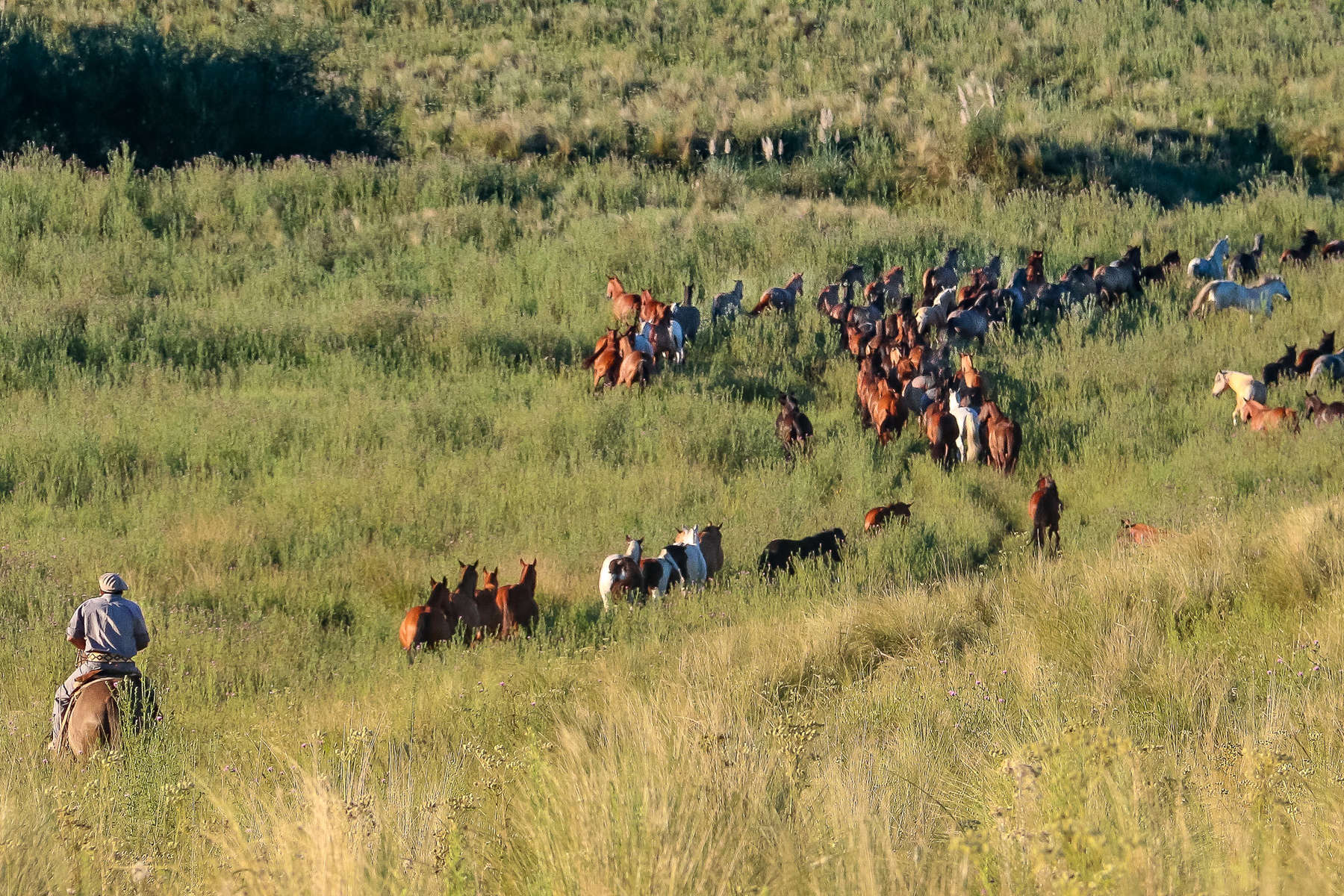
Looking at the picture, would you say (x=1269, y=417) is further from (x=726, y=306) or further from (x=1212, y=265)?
(x=1212, y=265)

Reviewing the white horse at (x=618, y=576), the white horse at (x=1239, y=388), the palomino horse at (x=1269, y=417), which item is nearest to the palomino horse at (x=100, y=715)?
the white horse at (x=618, y=576)

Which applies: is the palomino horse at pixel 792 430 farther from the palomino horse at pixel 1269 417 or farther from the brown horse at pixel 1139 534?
the palomino horse at pixel 1269 417

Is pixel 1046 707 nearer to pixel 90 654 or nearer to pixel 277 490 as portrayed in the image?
pixel 90 654

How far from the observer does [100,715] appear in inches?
227

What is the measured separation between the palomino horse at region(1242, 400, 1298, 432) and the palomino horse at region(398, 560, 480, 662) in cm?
776

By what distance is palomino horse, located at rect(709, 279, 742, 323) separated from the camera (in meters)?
15.6

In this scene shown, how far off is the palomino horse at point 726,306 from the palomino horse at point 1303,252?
856cm

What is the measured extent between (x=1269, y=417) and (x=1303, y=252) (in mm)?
8295

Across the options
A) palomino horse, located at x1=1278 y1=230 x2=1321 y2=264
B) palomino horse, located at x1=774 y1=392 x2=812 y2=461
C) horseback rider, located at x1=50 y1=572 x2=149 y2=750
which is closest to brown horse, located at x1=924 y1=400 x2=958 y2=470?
palomino horse, located at x1=774 y1=392 x2=812 y2=461

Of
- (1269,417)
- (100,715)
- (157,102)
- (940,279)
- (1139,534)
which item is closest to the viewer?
(100,715)

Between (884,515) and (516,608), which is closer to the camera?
(516,608)

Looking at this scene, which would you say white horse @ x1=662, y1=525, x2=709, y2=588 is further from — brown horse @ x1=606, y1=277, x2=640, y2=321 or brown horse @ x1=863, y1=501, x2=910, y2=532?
brown horse @ x1=606, y1=277, x2=640, y2=321

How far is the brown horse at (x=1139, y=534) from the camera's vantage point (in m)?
8.58

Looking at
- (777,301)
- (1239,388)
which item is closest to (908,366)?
(777,301)
